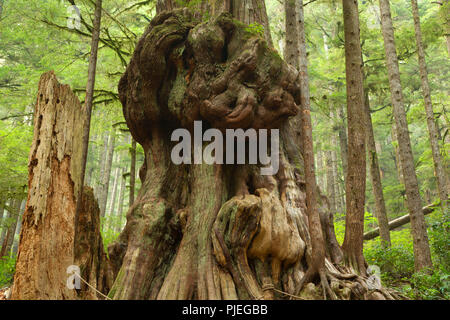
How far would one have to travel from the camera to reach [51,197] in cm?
377

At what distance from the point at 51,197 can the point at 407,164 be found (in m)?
8.13

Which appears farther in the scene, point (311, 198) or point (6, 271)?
point (6, 271)

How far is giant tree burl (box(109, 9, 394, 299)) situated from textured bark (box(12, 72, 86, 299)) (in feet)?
2.77

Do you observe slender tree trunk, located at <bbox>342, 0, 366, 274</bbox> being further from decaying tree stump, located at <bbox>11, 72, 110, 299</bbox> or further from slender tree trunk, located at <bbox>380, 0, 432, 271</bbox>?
decaying tree stump, located at <bbox>11, 72, 110, 299</bbox>

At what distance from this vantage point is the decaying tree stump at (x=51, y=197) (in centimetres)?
352

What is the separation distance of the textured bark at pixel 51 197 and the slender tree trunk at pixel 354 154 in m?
3.94

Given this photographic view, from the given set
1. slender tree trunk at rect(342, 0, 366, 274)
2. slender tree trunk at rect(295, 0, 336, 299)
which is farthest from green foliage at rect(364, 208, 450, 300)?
slender tree trunk at rect(295, 0, 336, 299)

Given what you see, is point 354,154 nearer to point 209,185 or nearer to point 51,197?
point 209,185

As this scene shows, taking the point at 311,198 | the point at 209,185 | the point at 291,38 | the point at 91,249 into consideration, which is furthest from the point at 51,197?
the point at 291,38

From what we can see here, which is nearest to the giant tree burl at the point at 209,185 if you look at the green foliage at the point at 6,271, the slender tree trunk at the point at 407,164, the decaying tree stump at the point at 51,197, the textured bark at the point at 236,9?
the textured bark at the point at 236,9

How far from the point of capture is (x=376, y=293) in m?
3.81
